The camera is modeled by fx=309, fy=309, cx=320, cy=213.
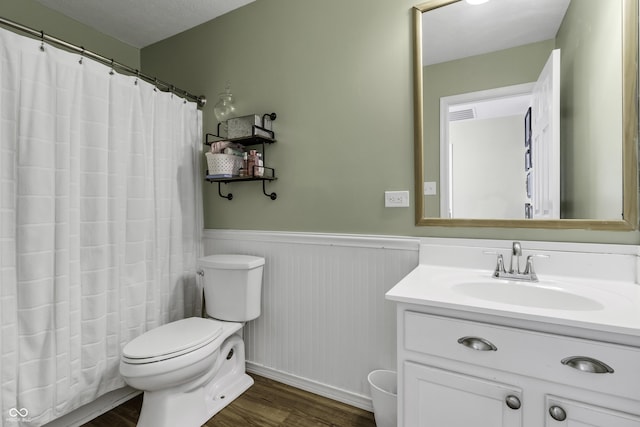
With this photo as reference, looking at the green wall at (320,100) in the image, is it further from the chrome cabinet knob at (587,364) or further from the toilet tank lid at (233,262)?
the chrome cabinet knob at (587,364)

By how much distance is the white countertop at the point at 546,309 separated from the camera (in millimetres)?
777

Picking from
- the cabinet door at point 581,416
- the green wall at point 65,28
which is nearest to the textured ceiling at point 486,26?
the cabinet door at point 581,416

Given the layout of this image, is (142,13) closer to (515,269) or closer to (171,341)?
(171,341)

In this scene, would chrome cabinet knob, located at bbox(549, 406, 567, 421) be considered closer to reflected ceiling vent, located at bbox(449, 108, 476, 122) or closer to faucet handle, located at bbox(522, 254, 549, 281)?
faucet handle, located at bbox(522, 254, 549, 281)

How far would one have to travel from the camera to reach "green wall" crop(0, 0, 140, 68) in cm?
179

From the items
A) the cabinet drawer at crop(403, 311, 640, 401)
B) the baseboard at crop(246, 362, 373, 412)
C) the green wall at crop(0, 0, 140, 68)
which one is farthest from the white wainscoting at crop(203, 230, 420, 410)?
the green wall at crop(0, 0, 140, 68)

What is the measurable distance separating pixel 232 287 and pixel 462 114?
1.47m

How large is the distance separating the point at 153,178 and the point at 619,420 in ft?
6.98

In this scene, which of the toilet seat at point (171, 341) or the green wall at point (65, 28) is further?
the green wall at point (65, 28)

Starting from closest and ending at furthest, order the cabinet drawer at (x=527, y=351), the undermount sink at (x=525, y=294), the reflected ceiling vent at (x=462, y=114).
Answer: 1. the cabinet drawer at (x=527, y=351)
2. the undermount sink at (x=525, y=294)
3. the reflected ceiling vent at (x=462, y=114)

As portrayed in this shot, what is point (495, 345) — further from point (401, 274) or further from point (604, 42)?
point (604, 42)

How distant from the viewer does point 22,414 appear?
4.24 feet

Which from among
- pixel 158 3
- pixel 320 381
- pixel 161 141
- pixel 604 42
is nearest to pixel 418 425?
pixel 320 381

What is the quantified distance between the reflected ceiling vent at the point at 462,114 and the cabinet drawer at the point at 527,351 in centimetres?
92
